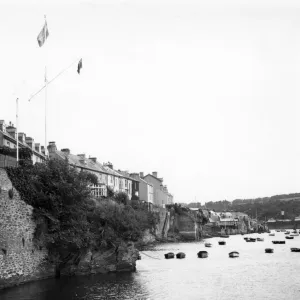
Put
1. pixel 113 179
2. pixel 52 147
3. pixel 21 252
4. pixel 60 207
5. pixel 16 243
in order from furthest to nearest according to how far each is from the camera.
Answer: pixel 113 179 < pixel 52 147 < pixel 60 207 < pixel 21 252 < pixel 16 243

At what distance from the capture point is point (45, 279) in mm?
46656

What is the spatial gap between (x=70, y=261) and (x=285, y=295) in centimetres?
2257

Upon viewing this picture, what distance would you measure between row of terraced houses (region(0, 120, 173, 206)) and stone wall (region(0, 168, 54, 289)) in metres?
4.18

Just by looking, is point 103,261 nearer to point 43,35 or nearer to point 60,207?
point 60,207

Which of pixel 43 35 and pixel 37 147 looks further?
pixel 37 147

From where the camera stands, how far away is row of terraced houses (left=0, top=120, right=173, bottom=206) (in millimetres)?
71062

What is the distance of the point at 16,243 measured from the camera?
141 ft

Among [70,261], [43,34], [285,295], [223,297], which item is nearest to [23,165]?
[70,261]

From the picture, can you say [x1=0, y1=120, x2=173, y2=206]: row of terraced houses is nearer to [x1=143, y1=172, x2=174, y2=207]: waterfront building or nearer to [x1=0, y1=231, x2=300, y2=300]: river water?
[x1=143, y1=172, x2=174, y2=207]: waterfront building

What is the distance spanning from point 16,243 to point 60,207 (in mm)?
6583

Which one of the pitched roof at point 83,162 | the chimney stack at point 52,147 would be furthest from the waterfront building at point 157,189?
the chimney stack at point 52,147

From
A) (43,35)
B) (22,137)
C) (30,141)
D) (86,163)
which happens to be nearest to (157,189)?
(86,163)

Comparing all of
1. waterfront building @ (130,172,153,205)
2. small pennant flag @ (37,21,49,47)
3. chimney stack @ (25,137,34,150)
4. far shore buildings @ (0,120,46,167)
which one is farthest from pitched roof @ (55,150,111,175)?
small pennant flag @ (37,21,49,47)

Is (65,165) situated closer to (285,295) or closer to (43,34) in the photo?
(43,34)
